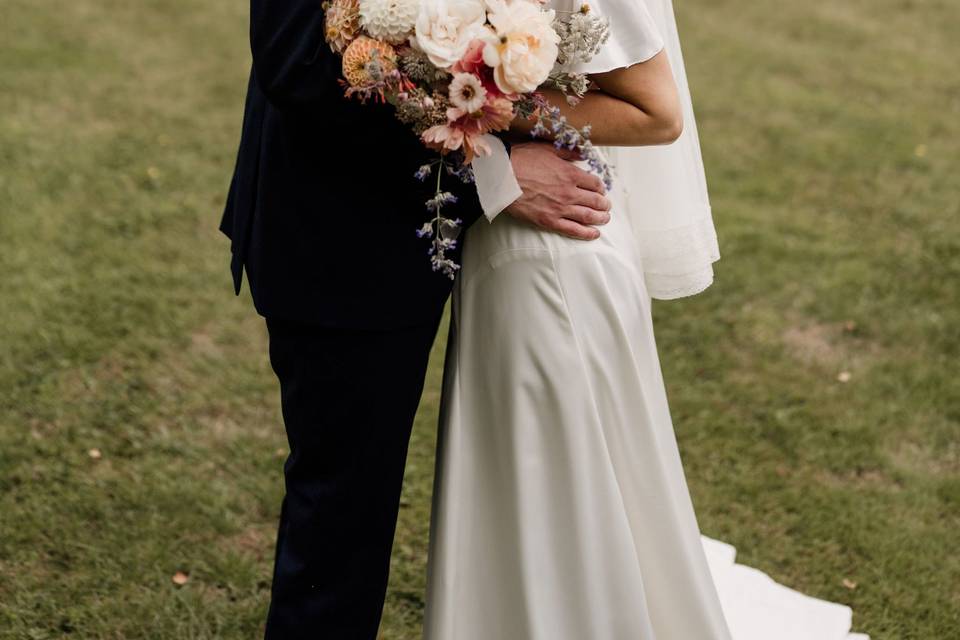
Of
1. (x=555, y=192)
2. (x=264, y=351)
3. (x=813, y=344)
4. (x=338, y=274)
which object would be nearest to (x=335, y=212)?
(x=338, y=274)

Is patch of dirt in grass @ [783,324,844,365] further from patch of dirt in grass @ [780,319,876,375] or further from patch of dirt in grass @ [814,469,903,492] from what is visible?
patch of dirt in grass @ [814,469,903,492]

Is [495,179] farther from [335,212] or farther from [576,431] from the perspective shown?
[576,431]

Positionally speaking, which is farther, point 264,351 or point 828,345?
point 828,345

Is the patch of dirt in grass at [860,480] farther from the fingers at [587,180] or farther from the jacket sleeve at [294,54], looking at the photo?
the jacket sleeve at [294,54]

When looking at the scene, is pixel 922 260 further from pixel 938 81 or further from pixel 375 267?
pixel 375 267

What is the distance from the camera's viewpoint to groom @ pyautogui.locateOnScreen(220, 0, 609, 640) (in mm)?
2168

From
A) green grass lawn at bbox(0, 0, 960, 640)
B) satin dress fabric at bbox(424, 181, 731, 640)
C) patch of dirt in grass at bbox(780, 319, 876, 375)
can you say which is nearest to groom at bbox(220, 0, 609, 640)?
satin dress fabric at bbox(424, 181, 731, 640)

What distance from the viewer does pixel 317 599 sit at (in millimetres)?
Result: 2551

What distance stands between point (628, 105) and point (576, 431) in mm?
721

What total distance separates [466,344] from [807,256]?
3434 mm

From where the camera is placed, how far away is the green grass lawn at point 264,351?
3.51 metres

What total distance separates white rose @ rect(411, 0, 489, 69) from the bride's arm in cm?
32

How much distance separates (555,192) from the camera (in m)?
2.37

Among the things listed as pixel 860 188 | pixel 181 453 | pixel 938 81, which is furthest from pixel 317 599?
pixel 938 81
